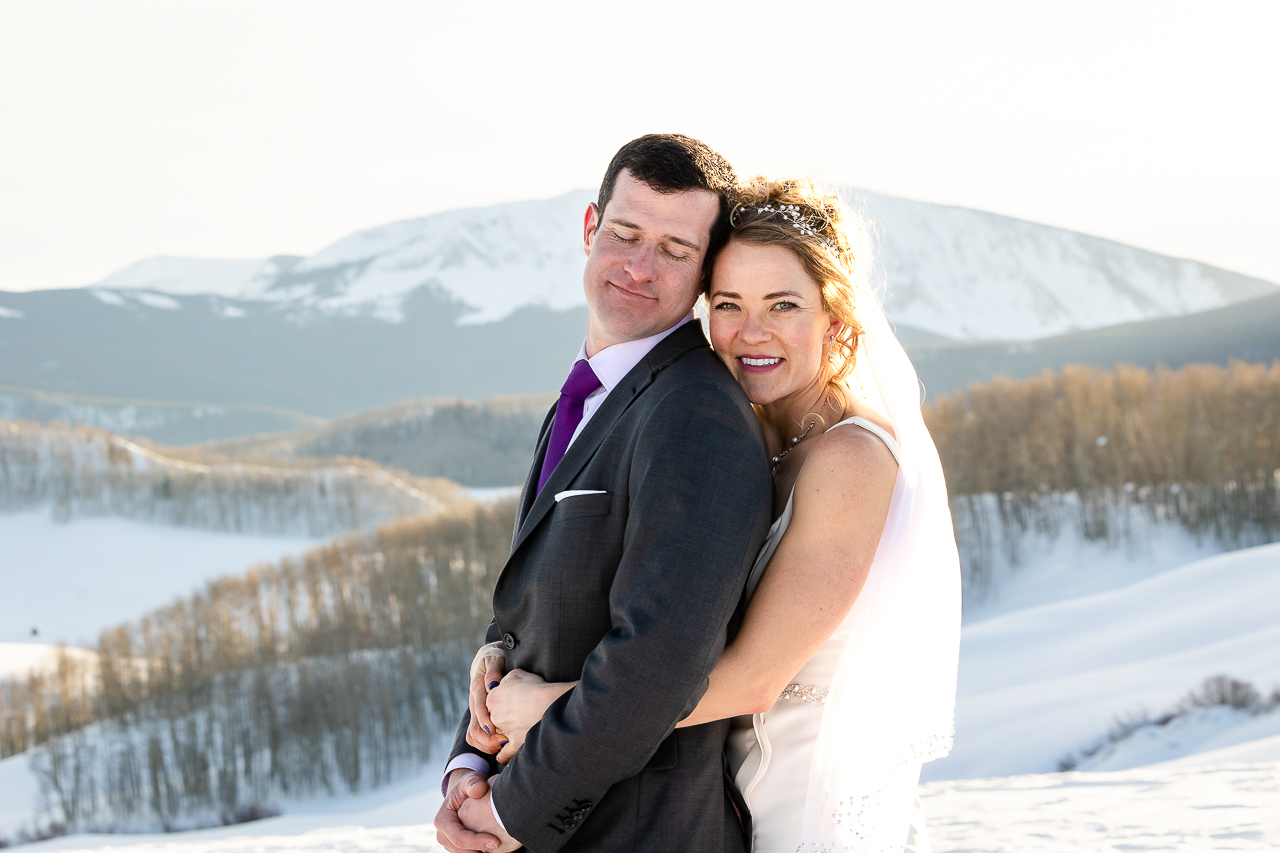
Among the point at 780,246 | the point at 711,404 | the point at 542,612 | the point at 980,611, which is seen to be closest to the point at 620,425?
the point at 711,404

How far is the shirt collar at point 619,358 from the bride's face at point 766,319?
177mm

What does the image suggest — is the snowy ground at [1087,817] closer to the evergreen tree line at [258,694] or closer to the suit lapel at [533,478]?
the suit lapel at [533,478]

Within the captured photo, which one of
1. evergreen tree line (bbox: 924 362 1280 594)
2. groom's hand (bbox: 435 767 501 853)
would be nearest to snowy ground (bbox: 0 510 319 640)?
evergreen tree line (bbox: 924 362 1280 594)

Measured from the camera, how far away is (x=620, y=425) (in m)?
2.74

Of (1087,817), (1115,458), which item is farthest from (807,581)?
(1115,458)

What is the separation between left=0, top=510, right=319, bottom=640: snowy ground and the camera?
82562mm

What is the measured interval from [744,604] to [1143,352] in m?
133

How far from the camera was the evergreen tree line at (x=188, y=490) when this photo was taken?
328 feet

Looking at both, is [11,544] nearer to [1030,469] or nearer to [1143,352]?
[1030,469]

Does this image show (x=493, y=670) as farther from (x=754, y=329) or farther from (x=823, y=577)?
(x=754, y=329)

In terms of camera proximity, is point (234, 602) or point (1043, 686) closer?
point (1043, 686)

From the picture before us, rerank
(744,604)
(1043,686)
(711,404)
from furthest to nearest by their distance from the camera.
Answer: (1043,686), (744,604), (711,404)

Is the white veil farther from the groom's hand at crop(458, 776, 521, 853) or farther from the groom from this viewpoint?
the groom's hand at crop(458, 776, 521, 853)

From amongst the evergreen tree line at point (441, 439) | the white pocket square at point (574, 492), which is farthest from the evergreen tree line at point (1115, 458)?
the evergreen tree line at point (441, 439)
